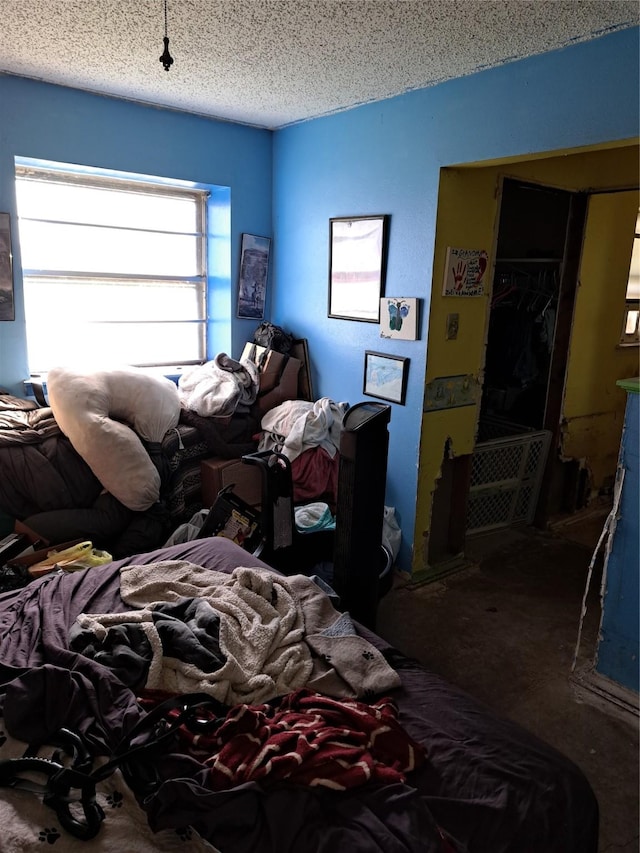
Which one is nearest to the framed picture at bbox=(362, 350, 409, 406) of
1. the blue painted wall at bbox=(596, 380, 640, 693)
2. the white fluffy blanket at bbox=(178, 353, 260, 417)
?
the white fluffy blanket at bbox=(178, 353, 260, 417)

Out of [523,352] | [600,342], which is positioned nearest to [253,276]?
[523,352]

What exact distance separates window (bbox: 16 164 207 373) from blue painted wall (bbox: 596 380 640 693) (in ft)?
9.62

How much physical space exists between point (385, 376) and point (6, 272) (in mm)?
2134

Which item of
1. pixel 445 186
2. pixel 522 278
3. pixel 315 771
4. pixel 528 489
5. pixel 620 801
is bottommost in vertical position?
pixel 620 801

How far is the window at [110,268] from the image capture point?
3521 mm

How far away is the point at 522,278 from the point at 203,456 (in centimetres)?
236

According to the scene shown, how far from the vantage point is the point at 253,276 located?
4.06 m

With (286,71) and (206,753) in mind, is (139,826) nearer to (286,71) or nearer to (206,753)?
(206,753)

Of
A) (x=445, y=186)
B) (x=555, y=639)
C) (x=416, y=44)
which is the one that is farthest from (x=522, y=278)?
(x=555, y=639)

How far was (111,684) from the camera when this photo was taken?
1477 millimetres

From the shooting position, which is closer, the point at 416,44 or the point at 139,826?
the point at 139,826

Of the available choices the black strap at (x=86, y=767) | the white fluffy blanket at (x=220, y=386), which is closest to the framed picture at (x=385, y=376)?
the white fluffy blanket at (x=220, y=386)

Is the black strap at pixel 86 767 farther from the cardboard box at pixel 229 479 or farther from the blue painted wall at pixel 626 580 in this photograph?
the cardboard box at pixel 229 479

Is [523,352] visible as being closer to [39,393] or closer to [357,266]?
[357,266]
